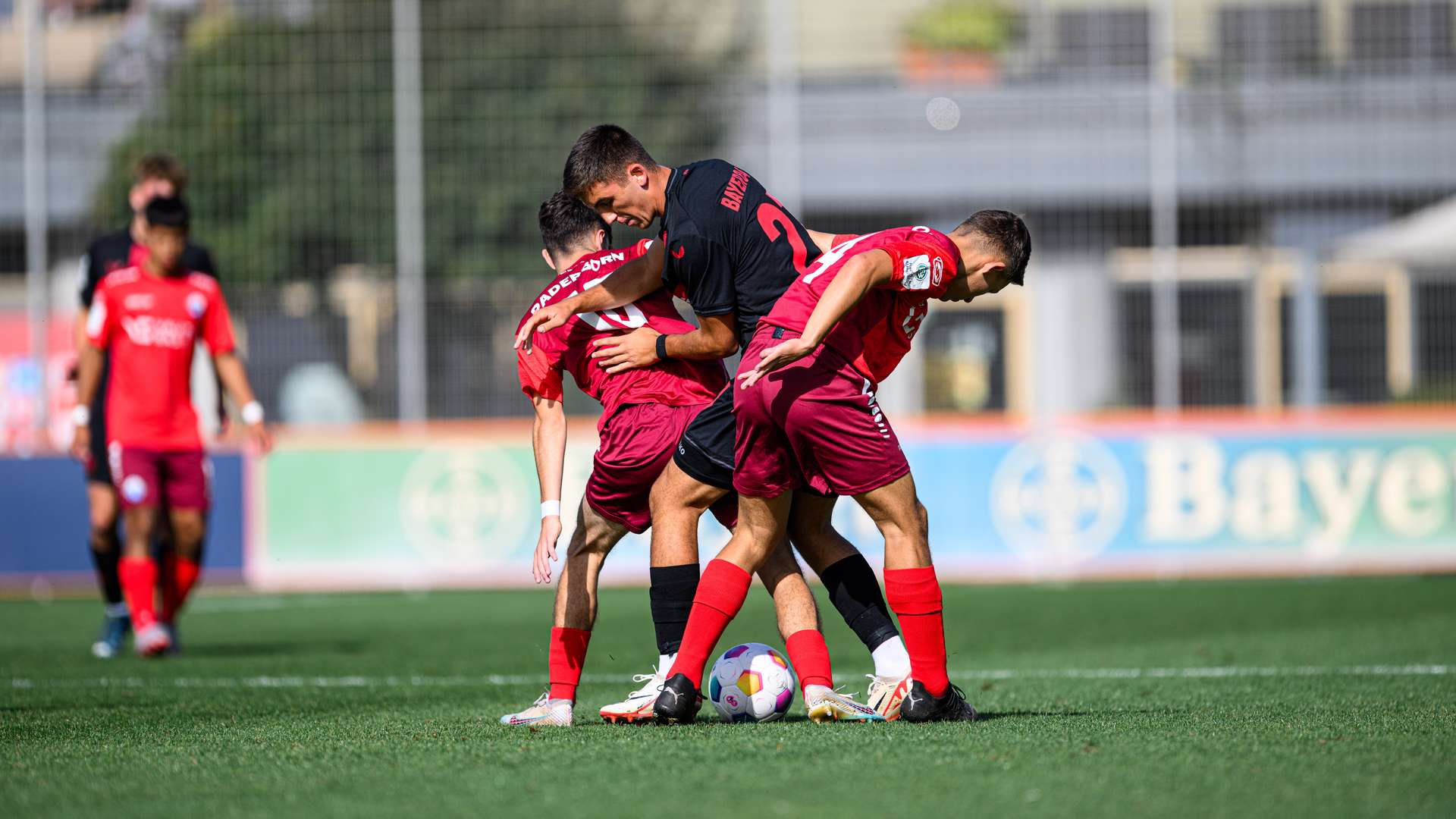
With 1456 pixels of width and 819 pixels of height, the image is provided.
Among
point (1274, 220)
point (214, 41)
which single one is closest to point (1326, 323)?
point (1274, 220)

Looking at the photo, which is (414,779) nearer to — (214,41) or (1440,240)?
(214,41)

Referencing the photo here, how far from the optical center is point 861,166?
15609 mm

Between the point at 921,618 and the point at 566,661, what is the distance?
112 cm

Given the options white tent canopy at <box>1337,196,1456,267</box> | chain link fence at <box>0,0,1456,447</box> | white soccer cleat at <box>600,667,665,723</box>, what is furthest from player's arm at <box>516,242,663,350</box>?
white tent canopy at <box>1337,196,1456,267</box>

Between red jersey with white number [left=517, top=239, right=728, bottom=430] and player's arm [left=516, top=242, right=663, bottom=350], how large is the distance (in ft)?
0.39

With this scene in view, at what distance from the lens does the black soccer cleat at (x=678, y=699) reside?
4.99m

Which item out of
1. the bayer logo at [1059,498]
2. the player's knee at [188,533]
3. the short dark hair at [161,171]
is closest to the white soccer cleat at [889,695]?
the player's knee at [188,533]

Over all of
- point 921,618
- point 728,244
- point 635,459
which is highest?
point 728,244

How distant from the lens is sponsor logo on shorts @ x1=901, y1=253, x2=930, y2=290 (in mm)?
4789

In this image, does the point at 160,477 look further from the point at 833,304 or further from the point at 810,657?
the point at 833,304

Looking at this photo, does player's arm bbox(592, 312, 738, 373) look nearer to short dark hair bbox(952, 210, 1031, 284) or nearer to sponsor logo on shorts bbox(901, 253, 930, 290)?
sponsor logo on shorts bbox(901, 253, 930, 290)

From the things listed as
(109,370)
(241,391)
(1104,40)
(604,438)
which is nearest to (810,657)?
(604,438)

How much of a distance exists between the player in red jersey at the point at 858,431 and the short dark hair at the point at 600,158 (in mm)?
627

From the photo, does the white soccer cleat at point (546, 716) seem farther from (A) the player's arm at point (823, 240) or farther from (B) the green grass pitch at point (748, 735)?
(A) the player's arm at point (823, 240)
